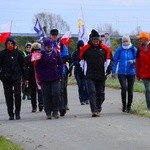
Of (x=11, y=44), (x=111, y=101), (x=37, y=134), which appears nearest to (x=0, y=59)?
(x=11, y=44)

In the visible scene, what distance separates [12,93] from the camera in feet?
43.7

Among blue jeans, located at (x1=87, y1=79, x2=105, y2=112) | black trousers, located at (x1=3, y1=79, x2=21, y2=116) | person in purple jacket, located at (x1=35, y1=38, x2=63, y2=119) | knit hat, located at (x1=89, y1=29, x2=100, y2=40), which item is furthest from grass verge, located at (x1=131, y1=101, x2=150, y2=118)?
black trousers, located at (x1=3, y1=79, x2=21, y2=116)

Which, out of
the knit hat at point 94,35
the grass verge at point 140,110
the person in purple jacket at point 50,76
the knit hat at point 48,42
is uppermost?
the knit hat at point 94,35

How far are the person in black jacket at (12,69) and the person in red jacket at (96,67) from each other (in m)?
1.47

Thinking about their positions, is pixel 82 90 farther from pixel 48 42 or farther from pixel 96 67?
pixel 48 42

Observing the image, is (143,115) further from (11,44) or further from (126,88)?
(11,44)

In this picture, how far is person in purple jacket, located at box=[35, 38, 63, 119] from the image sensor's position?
1295 centimetres

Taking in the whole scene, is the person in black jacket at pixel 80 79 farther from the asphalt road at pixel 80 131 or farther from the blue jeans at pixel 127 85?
the blue jeans at pixel 127 85

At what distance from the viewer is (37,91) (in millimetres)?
15203

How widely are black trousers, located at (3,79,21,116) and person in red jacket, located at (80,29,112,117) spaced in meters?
1.65

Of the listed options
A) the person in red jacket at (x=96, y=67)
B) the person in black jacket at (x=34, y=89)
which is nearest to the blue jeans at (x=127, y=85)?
the person in red jacket at (x=96, y=67)

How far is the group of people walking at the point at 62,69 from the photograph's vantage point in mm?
13000

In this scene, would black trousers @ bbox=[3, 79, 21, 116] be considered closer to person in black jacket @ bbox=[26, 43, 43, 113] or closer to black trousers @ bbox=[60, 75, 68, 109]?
black trousers @ bbox=[60, 75, 68, 109]

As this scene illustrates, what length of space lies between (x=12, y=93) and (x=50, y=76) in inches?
41.5
